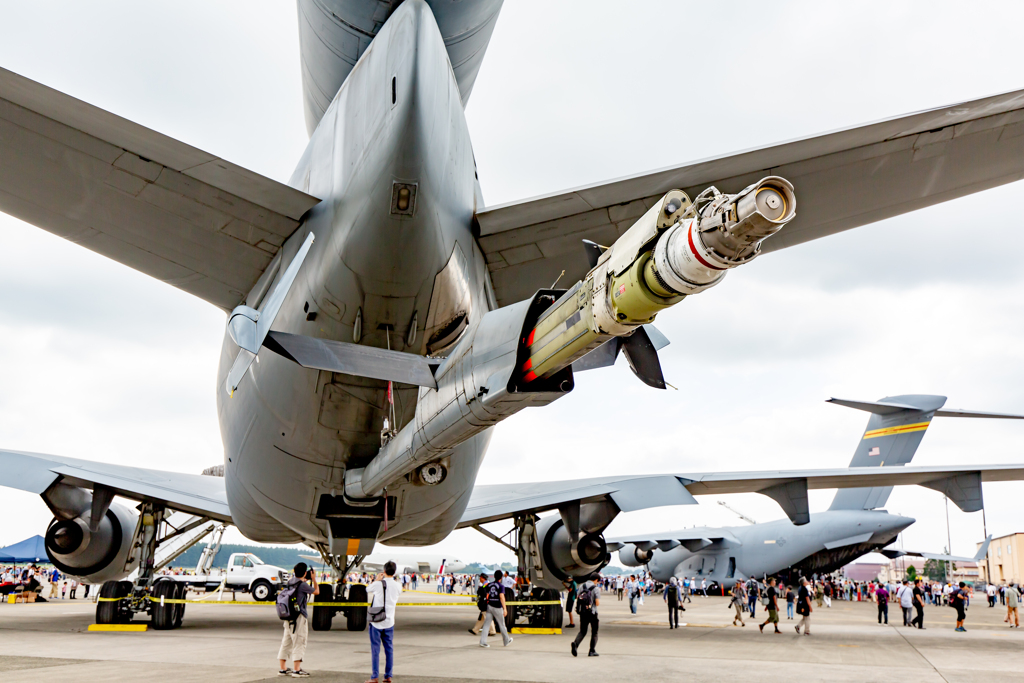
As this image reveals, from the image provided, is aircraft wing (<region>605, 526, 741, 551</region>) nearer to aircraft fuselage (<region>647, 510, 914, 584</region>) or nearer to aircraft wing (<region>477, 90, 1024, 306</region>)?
aircraft fuselage (<region>647, 510, 914, 584</region>)

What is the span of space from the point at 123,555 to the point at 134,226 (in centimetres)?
1063

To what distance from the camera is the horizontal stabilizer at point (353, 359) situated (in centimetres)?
578

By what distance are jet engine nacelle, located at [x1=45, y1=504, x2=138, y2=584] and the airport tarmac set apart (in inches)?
43.2

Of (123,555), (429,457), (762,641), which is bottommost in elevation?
(762,641)

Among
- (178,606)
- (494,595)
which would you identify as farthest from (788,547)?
(178,606)

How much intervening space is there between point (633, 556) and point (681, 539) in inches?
109

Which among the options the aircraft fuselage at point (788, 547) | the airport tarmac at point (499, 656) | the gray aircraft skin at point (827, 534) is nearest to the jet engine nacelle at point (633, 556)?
the gray aircraft skin at point (827, 534)

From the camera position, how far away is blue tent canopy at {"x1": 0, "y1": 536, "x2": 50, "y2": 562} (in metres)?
31.2

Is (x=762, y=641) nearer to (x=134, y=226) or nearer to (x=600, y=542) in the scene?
(x=600, y=542)

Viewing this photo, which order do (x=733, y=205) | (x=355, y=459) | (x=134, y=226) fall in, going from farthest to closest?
(x=355, y=459) → (x=134, y=226) → (x=733, y=205)

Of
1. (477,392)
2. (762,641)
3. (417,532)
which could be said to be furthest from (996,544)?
(477,392)

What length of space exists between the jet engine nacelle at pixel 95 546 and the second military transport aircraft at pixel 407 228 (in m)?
7.20

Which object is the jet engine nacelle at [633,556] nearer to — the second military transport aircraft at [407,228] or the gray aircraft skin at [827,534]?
the gray aircraft skin at [827,534]

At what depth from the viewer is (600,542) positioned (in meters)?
15.0
